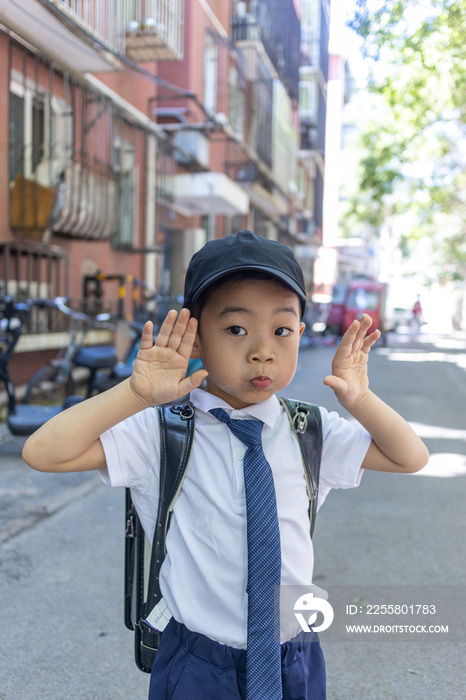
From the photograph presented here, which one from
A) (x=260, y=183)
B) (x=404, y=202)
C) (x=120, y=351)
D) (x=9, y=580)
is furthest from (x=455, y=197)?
(x=9, y=580)

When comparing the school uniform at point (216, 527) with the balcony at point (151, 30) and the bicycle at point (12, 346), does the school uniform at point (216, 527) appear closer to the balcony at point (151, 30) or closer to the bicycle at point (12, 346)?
the bicycle at point (12, 346)

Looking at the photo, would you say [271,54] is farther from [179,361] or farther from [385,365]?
[179,361]

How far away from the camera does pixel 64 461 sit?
1481mm

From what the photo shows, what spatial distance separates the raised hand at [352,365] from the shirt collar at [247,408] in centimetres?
15

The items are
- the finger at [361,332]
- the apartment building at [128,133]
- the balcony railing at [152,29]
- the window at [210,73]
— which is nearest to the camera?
the finger at [361,332]

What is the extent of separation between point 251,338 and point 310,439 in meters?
0.30

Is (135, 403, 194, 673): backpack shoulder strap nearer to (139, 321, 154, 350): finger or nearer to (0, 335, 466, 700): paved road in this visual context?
(139, 321, 154, 350): finger

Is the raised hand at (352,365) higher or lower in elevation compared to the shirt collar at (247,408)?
higher

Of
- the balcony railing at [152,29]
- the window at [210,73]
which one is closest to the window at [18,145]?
the balcony railing at [152,29]

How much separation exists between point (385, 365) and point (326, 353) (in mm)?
3618

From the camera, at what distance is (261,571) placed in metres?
1.45

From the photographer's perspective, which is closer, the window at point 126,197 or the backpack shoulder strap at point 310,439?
the backpack shoulder strap at point 310,439

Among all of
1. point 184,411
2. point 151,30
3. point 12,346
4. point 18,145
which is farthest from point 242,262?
point 151,30

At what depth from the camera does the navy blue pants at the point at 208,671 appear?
1.42 metres
